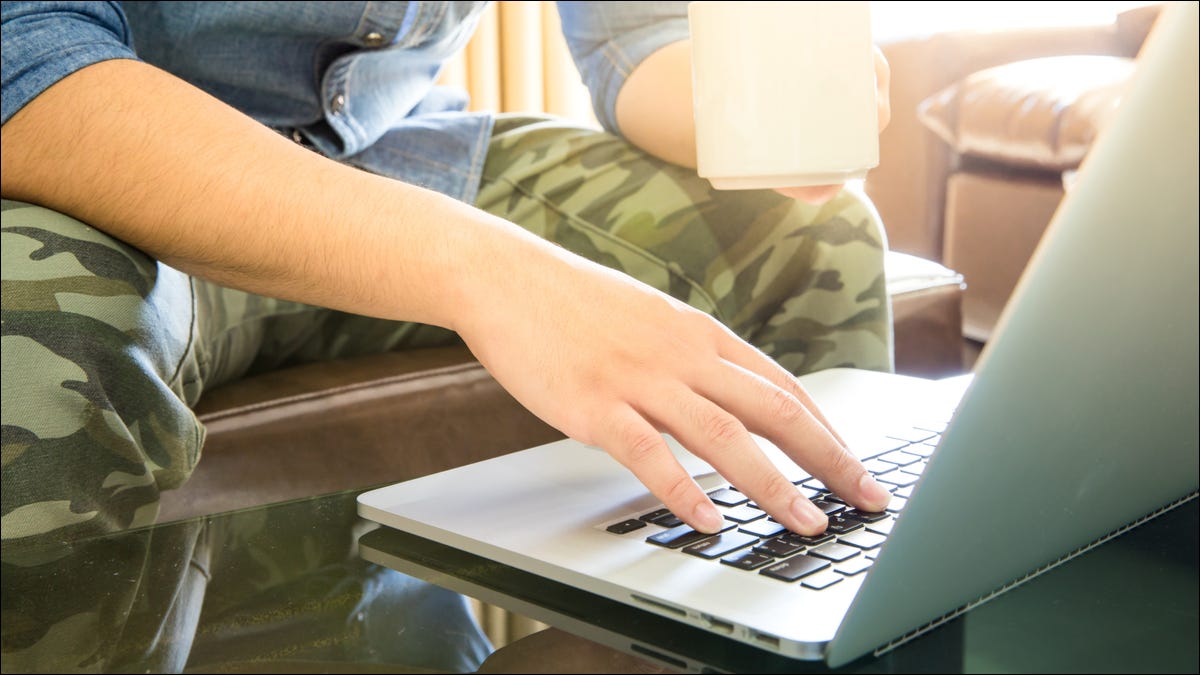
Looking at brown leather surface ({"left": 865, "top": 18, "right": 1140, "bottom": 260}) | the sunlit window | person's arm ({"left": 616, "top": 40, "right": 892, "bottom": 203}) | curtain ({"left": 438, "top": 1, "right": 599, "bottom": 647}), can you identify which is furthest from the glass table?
curtain ({"left": 438, "top": 1, "right": 599, "bottom": 647})

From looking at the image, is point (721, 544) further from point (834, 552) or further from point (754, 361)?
point (754, 361)

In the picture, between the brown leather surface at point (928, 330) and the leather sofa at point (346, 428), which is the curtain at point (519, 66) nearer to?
the brown leather surface at point (928, 330)

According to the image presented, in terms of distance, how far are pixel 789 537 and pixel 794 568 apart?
4 cm

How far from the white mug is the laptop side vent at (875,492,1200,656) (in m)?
0.27

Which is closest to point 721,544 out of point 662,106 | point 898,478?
point 898,478

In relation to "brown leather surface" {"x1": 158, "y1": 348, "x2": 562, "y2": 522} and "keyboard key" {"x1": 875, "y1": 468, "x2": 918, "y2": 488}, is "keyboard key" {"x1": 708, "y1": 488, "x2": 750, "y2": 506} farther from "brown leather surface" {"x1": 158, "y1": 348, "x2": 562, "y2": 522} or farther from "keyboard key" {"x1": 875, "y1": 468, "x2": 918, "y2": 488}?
"brown leather surface" {"x1": 158, "y1": 348, "x2": 562, "y2": 522}

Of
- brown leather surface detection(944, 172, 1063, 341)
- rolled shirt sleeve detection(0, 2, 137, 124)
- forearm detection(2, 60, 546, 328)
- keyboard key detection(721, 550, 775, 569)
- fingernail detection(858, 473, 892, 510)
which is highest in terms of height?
rolled shirt sleeve detection(0, 2, 137, 124)

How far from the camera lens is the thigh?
38.4 inches

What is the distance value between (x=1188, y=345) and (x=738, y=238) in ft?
2.14

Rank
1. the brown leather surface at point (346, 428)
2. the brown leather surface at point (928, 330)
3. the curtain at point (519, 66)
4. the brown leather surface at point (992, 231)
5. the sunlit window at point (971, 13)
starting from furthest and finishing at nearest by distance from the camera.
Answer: the curtain at point (519, 66) < the sunlit window at point (971, 13) < the brown leather surface at point (992, 231) < the brown leather surface at point (928, 330) < the brown leather surface at point (346, 428)

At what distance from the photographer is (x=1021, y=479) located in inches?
12.4

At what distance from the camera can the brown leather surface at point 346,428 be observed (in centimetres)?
83

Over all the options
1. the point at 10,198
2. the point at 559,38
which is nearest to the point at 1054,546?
the point at 10,198

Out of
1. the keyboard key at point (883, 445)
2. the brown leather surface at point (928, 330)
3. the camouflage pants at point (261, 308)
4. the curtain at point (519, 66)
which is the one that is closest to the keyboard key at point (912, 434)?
the keyboard key at point (883, 445)
